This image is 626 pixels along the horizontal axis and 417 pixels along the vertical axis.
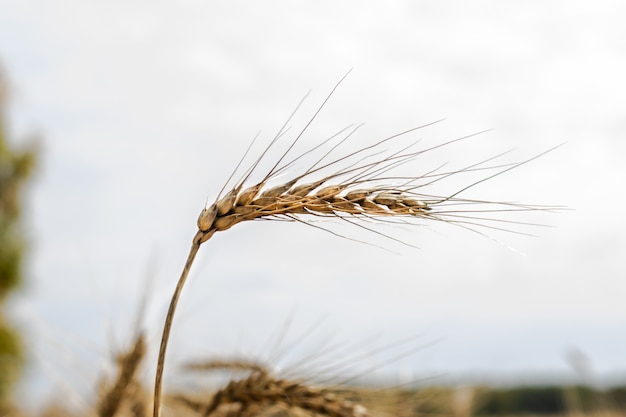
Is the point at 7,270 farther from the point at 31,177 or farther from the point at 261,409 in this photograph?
the point at 261,409

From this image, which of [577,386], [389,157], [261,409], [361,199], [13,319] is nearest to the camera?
[361,199]

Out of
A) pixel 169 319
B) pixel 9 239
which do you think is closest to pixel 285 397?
pixel 169 319

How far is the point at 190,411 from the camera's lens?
2.65m

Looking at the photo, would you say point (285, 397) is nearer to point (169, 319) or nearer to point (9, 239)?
point (169, 319)

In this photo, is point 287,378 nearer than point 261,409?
Yes

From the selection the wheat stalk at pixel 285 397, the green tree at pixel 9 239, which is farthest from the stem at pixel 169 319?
the green tree at pixel 9 239

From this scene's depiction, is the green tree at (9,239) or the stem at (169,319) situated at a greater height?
the green tree at (9,239)

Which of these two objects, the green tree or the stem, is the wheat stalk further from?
the green tree

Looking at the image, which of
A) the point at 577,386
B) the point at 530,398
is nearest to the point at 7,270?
the point at 530,398

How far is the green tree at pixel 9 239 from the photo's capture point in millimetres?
14727

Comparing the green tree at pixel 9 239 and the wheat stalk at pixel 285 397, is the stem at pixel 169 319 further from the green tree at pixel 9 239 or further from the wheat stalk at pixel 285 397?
the green tree at pixel 9 239

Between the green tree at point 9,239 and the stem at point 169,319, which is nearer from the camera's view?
the stem at point 169,319

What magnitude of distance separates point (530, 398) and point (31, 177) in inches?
504

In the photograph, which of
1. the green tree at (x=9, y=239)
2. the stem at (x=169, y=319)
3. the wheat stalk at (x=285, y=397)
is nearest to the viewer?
the stem at (x=169, y=319)
